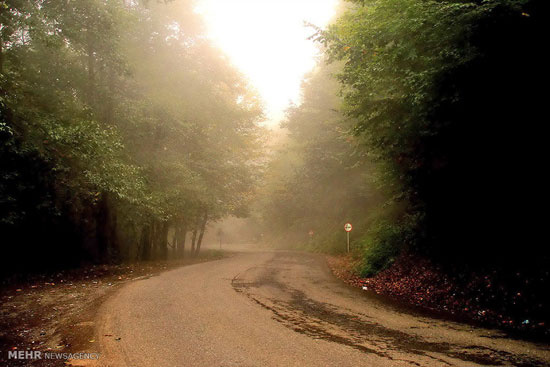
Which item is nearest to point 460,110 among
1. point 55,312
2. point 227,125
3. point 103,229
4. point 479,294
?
point 479,294

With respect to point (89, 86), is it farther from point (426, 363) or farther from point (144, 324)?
point (426, 363)

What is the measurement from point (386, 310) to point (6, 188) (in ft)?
34.9

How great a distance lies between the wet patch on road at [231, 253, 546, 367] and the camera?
15.4 ft

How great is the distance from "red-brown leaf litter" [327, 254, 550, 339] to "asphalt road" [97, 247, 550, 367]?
84 cm

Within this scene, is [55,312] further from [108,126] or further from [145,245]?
[145,245]

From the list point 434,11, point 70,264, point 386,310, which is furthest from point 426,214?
point 70,264

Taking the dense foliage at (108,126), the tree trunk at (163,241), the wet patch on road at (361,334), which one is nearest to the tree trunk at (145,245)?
the dense foliage at (108,126)

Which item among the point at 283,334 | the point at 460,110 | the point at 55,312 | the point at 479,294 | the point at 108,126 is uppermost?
the point at 108,126

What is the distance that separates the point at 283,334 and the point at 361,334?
137 centimetres

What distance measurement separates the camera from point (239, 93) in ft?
71.2

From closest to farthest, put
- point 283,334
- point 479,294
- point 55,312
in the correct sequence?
1. point 283,334
2. point 55,312
3. point 479,294

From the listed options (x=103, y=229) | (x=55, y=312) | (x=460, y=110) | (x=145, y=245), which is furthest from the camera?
(x=145, y=245)

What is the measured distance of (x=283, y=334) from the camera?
18.3 ft

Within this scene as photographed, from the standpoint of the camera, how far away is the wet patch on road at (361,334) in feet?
15.4
